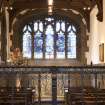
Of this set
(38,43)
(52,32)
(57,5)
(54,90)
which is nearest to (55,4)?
(57,5)

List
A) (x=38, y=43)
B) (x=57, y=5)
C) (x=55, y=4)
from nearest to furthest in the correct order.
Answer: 1. (x=55, y=4)
2. (x=57, y=5)
3. (x=38, y=43)

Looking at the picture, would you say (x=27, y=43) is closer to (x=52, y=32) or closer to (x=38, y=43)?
(x=38, y=43)

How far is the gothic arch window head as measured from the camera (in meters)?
24.4

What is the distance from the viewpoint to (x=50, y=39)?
24734 mm

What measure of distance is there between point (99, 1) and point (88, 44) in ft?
17.5

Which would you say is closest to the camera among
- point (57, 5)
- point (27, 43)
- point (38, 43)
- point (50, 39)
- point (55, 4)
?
point (55, 4)

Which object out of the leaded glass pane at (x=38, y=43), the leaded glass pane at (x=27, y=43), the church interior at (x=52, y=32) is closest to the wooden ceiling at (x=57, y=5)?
the church interior at (x=52, y=32)

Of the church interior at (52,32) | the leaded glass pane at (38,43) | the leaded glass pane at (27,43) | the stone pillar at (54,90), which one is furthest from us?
the leaded glass pane at (38,43)

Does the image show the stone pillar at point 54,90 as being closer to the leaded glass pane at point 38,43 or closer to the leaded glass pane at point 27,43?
the leaded glass pane at point 27,43

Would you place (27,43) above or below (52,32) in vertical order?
below

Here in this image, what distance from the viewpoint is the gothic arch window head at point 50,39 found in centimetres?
2441

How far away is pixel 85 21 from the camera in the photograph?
72.1ft

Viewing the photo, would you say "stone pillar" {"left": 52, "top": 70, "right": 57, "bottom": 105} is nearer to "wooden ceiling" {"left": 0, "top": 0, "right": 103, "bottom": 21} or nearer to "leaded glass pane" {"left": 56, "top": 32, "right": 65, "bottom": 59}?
"wooden ceiling" {"left": 0, "top": 0, "right": 103, "bottom": 21}

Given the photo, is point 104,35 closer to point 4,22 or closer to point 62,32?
point 4,22
